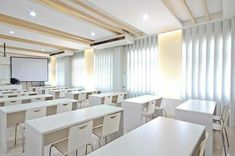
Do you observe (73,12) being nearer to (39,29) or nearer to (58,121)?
(39,29)

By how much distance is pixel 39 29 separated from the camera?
16.9 feet

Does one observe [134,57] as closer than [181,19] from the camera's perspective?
No

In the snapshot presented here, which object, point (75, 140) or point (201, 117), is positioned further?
point (201, 117)

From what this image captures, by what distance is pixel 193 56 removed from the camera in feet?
15.5

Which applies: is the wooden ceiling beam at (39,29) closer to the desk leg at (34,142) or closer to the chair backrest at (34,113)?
the chair backrest at (34,113)

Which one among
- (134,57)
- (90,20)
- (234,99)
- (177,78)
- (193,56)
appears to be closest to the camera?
(234,99)

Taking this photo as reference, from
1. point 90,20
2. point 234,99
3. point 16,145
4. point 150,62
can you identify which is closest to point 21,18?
point 90,20

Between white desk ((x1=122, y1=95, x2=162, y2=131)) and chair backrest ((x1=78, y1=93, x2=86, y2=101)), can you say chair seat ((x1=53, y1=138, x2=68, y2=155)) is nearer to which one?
white desk ((x1=122, y1=95, x2=162, y2=131))

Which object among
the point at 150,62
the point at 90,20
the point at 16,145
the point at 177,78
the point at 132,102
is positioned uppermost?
the point at 90,20

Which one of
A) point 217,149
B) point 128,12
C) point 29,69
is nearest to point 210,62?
point 217,149

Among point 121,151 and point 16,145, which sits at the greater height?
point 121,151

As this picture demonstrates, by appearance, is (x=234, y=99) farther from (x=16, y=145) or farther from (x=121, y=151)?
(x=16, y=145)

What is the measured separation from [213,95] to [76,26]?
4720mm

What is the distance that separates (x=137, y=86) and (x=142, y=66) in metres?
0.84
